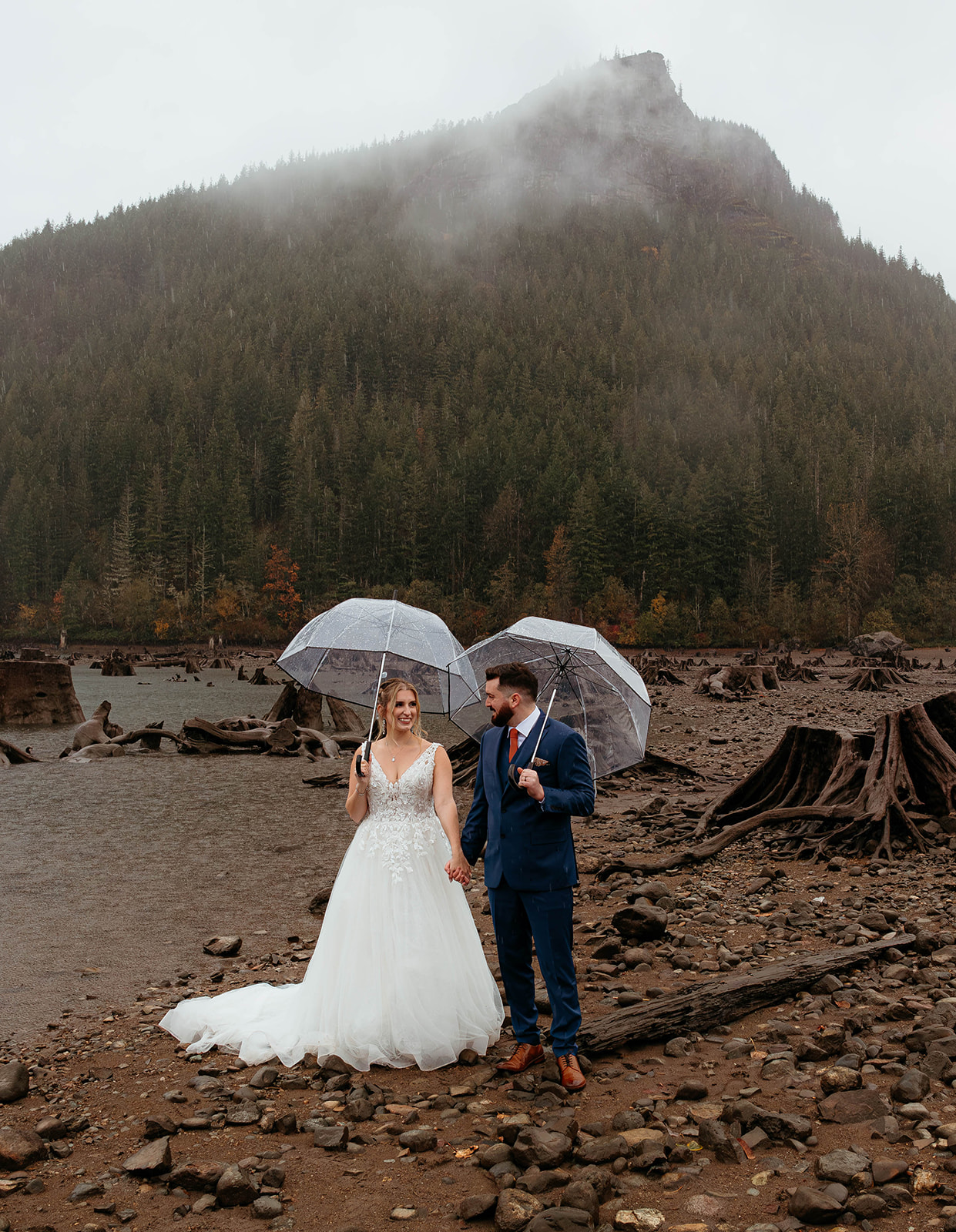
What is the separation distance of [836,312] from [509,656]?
17576cm

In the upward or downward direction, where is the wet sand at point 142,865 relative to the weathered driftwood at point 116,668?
upward

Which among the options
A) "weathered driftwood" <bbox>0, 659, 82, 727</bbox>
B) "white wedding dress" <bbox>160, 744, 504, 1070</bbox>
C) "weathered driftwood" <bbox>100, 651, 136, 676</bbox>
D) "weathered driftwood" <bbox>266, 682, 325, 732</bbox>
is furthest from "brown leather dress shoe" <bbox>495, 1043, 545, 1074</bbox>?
"weathered driftwood" <bbox>100, 651, 136, 676</bbox>

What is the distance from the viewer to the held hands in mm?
5254

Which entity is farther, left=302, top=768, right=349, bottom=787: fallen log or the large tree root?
left=302, top=768, right=349, bottom=787: fallen log

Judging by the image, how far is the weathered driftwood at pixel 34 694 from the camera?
26297 millimetres

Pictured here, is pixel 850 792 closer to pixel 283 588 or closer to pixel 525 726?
pixel 525 726

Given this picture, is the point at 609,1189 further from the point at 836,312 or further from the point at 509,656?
the point at 836,312

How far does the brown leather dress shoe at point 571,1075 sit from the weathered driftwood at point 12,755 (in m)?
18.4

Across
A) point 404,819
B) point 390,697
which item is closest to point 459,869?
point 404,819

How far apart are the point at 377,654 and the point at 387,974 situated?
369 cm

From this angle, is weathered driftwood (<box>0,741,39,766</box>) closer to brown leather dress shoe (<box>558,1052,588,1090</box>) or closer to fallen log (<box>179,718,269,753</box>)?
fallen log (<box>179,718,269,753</box>)

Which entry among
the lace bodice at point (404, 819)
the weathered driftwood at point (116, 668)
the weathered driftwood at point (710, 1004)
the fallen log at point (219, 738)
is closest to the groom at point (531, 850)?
the weathered driftwood at point (710, 1004)

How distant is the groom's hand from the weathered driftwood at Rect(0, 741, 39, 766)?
60.4 ft

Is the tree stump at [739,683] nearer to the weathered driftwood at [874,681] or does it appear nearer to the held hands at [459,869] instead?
the weathered driftwood at [874,681]
